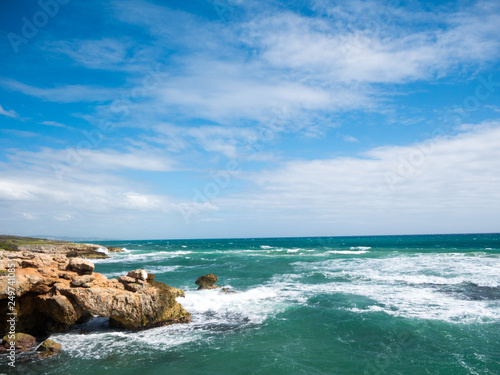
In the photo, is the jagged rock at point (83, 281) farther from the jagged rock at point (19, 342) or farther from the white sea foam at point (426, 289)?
the white sea foam at point (426, 289)

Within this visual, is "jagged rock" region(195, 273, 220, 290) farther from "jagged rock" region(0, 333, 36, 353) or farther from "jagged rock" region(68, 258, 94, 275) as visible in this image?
"jagged rock" region(0, 333, 36, 353)

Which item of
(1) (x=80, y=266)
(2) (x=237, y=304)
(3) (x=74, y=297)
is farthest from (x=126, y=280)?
(2) (x=237, y=304)

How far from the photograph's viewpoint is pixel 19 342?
478 inches

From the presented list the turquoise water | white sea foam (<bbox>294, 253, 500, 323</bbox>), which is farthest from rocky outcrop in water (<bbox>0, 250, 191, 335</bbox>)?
white sea foam (<bbox>294, 253, 500, 323</bbox>)

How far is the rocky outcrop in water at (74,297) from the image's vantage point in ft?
41.8

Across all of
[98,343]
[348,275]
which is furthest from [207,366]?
[348,275]

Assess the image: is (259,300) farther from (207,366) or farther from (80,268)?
(80,268)

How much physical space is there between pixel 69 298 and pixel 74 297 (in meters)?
0.31

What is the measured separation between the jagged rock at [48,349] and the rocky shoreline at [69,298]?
0.13ft

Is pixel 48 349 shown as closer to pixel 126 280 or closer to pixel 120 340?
pixel 120 340

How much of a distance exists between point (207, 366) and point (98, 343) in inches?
217

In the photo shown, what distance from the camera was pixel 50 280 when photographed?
13.3m

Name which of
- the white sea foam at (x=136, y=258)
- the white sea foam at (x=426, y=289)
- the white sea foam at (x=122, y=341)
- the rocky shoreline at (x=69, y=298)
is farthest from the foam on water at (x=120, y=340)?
the white sea foam at (x=136, y=258)

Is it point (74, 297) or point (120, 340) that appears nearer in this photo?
point (74, 297)
